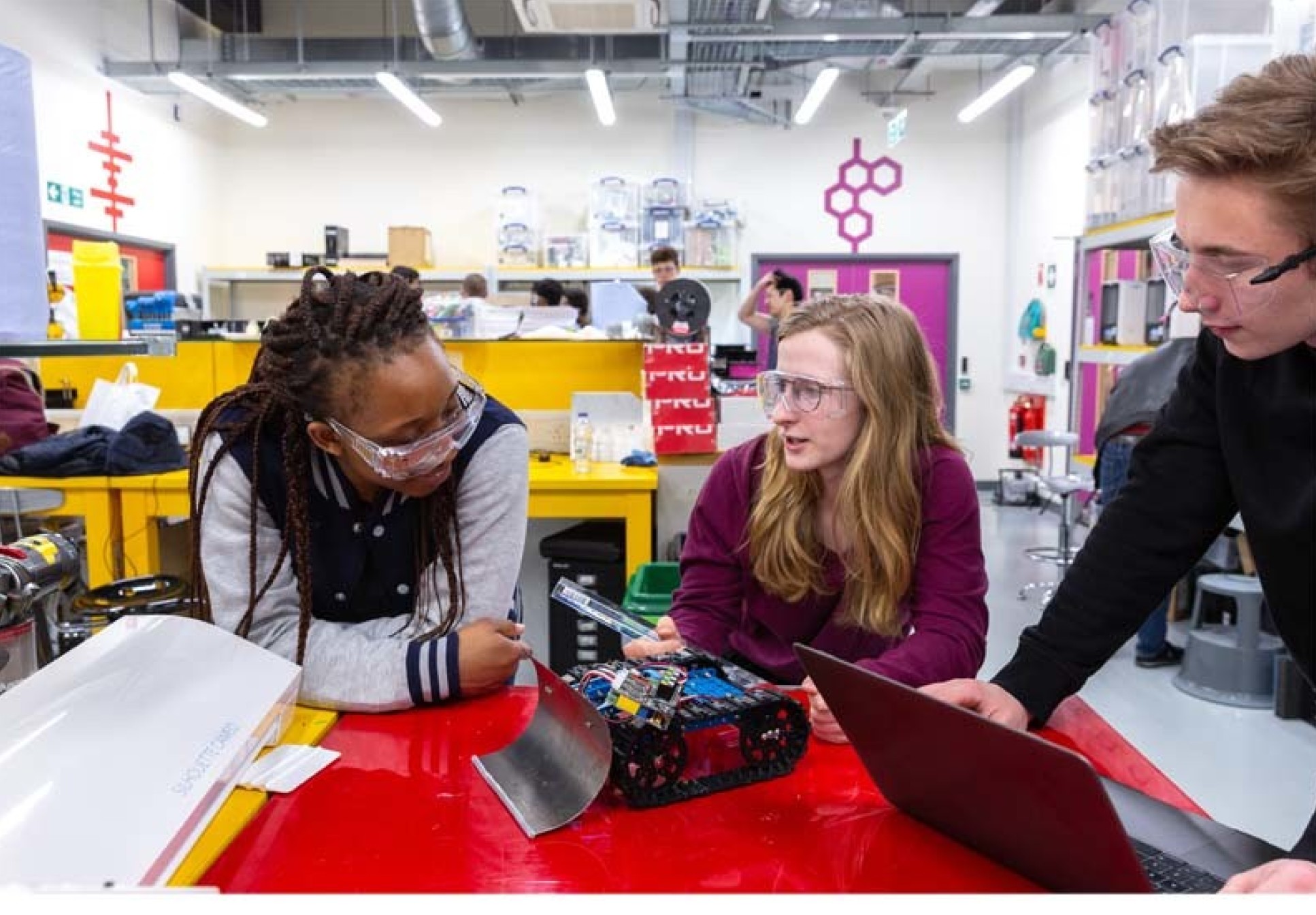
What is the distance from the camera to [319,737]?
1176 mm

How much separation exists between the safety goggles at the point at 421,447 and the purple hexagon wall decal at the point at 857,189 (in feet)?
25.8

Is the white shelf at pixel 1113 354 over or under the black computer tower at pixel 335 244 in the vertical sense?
under

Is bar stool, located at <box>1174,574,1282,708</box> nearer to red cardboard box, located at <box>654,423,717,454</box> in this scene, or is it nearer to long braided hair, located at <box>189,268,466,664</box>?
red cardboard box, located at <box>654,423,717,454</box>

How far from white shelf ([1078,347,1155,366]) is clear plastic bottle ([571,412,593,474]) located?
2272mm

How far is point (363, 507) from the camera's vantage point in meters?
1.54

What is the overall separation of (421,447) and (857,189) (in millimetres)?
8082

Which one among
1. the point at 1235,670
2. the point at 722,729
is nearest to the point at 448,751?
the point at 722,729

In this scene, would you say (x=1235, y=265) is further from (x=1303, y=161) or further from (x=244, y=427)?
(x=244, y=427)

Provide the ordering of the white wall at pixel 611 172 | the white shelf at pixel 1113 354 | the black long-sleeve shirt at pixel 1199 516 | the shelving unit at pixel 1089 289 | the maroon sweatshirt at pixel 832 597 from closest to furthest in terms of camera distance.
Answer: the black long-sleeve shirt at pixel 1199 516 < the maroon sweatshirt at pixel 832 597 < the shelving unit at pixel 1089 289 < the white shelf at pixel 1113 354 < the white wall at pixel 611 172

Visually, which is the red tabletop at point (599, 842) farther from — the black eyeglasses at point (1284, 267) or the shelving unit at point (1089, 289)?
the shelving unit at point (1089, 289)

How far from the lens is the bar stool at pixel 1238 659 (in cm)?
356

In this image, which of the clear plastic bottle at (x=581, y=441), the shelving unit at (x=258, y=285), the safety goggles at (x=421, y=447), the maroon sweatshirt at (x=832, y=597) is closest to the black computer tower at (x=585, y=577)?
the clear plastic bottle at (x=581, y=441)

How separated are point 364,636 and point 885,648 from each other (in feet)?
2.72

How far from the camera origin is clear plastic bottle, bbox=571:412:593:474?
391 centimetres
